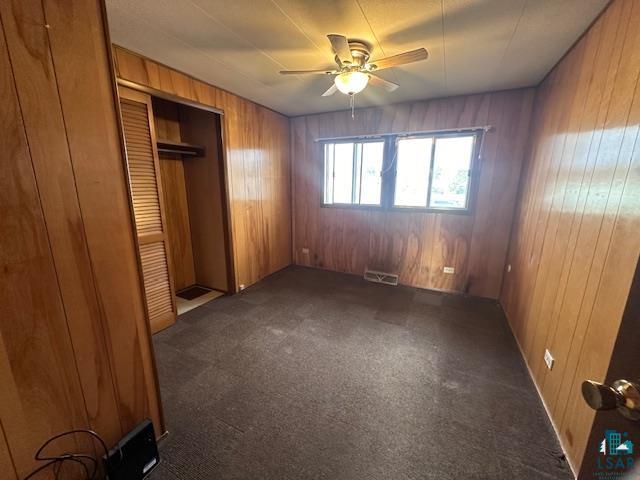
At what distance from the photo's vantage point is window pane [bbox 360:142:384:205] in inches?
143

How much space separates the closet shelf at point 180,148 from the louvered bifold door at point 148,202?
0.39 m

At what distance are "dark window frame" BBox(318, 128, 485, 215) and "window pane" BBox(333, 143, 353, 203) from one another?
0.29 ft

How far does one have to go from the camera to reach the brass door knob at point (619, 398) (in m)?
0.52

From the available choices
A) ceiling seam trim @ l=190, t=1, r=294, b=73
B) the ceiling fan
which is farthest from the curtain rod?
ceiling seam trim @ l=190, t=1, r=294, b=73

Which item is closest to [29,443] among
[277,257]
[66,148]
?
[66,148]

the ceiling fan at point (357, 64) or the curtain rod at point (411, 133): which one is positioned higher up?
the ceiling fan at point (357, 64)

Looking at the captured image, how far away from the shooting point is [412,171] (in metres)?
3.41

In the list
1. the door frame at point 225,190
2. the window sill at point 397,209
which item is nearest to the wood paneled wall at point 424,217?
the window sill at point 397,209

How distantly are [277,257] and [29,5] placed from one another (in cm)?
351

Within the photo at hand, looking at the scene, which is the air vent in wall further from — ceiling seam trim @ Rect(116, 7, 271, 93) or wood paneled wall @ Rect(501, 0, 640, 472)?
ceiling seam trim @ Rect(116, 7, 271, 93)

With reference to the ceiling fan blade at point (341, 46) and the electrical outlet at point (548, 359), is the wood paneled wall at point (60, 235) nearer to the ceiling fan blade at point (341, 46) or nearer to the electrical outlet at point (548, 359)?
the ceiling fan blade at point (341, 46)

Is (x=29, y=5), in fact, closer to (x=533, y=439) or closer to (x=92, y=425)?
(x=92, y=425)

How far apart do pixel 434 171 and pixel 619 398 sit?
3.12 meters

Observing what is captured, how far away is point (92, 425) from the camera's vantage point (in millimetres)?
1101
